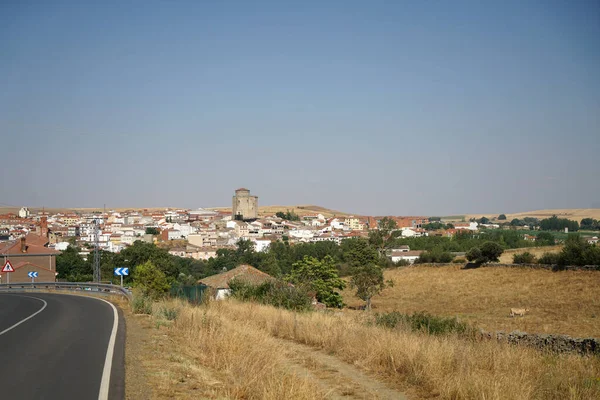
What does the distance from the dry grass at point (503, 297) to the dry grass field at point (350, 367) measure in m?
14.0

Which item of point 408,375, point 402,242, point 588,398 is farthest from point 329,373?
point 402,242

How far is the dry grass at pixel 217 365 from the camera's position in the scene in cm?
771

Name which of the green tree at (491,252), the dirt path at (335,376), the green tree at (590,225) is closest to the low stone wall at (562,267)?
the green tree at (491,252)

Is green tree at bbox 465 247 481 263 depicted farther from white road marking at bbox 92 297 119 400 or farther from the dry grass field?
white road marking at bbox 92 297 119 400

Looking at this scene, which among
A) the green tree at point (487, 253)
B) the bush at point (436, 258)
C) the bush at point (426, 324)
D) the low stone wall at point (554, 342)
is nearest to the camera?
the low stone wall at point (554, 342)

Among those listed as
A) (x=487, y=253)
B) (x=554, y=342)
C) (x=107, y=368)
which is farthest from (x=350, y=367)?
(x=487, y=253)

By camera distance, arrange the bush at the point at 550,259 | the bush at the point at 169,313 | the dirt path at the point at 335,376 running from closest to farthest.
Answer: the dirt path at the point at 335,376, the bush at the point at 169,313, the bush at the point at 550,259

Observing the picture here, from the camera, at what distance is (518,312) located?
33.1 meters

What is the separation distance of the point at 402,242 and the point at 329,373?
114965 mm

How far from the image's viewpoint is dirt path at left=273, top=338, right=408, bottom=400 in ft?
29.2

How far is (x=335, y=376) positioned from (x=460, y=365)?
2.23 m

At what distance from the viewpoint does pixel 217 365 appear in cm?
986

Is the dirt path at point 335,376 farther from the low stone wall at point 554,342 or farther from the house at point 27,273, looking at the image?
the house at point 27,273

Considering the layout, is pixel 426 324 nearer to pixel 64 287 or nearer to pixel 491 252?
pixel 64 287
